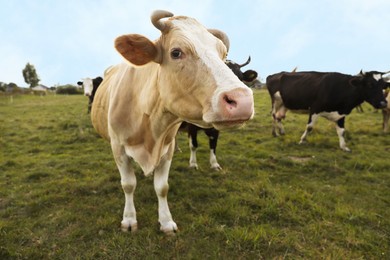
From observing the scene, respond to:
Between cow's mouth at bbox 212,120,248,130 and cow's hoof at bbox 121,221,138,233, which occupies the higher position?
cow's mouth at bbox 212,120,248,130

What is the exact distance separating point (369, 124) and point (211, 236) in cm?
958

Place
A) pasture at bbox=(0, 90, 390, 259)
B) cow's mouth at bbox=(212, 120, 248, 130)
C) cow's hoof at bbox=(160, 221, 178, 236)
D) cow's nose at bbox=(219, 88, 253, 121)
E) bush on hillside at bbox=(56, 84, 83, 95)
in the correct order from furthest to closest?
bush on hillside at bbox=(56, 84, 83, 95) → cow's hoof at bbox=(160, 221, 178, 236) → pasture at bbox=(0, 90, 390, 259) → cow's mouth at bbox=(212, 120, 248, 130) → cow's nose at bbox=(219, 88, 253, 121)

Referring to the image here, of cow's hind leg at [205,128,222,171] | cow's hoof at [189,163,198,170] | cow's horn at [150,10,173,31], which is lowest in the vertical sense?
cow's hoof at [189,163,198,170]

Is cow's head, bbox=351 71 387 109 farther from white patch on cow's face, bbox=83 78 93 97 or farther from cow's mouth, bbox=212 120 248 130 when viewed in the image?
white patch on cow's face, bbox=83 78 93 97

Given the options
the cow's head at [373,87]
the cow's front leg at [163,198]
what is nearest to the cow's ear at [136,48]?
the cow's front leg at [163,198]

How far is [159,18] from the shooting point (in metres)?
2.44

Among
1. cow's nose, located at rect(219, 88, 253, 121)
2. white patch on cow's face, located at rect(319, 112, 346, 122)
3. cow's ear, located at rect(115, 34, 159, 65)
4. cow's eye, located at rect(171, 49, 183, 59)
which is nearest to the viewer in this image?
cow's nose, located at rect(219, 88, 253, 121)

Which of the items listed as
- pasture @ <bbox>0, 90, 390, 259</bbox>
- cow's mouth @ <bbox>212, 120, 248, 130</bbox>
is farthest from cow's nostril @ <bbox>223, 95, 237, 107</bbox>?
pasture @ <bbox>0, 90, 390, 259</bbox>

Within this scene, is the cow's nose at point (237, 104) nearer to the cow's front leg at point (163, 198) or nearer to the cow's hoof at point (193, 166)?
the cow's front leg at point (163, 198)

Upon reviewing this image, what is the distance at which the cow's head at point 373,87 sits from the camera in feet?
23.2

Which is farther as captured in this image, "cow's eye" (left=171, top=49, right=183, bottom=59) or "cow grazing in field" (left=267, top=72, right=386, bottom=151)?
"cow grazing in field" (left=267, top=72, right=386, bottom=151)

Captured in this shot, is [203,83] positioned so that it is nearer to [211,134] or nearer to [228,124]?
[228,124]

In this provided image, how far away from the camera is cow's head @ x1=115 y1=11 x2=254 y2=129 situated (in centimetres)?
189

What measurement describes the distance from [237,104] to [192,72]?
1.61ft
